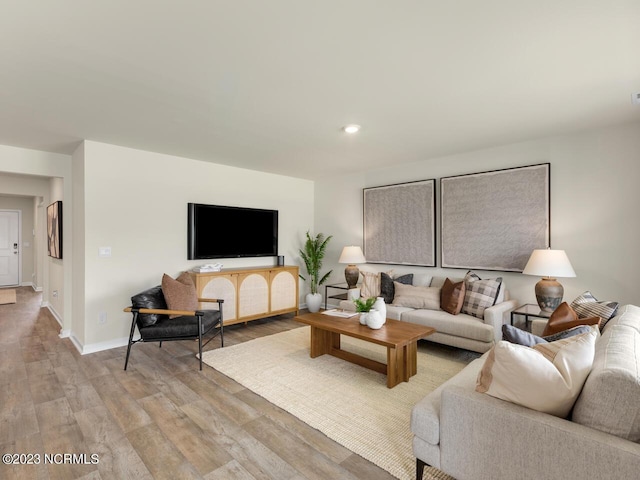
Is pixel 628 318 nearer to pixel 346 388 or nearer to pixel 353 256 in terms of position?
pixel 346 388

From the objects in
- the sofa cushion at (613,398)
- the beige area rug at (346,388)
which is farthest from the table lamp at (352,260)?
the sofa cushion at (613,398)

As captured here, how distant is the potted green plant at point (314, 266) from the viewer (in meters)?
5.62

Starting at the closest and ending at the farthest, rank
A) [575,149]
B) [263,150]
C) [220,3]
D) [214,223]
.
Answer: [220,3] < [575,149] < [263,150] < [214,223]

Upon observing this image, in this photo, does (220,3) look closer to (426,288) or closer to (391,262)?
(426,288)

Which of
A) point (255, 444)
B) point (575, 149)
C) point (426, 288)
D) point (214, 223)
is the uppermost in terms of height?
point (575, 149)

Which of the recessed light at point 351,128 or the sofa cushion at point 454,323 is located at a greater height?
the recessed light at point 351,128

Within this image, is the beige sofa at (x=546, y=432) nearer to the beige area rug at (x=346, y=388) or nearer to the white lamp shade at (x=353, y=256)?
the beige area rug at (x=346, y=388)

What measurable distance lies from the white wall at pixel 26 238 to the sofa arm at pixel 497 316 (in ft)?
34.0

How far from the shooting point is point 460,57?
2020 millimetres

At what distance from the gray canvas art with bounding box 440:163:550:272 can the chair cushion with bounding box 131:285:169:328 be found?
352cm

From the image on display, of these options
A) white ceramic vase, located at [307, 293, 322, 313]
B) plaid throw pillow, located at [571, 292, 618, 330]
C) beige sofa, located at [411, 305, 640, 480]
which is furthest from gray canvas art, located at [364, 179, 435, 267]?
beige sofa, located at [411, 305, 640, 480]

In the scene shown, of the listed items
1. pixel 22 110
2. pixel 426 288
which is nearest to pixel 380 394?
pixel 426 288

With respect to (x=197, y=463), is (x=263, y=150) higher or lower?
higher

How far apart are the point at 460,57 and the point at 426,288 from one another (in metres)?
2.74
